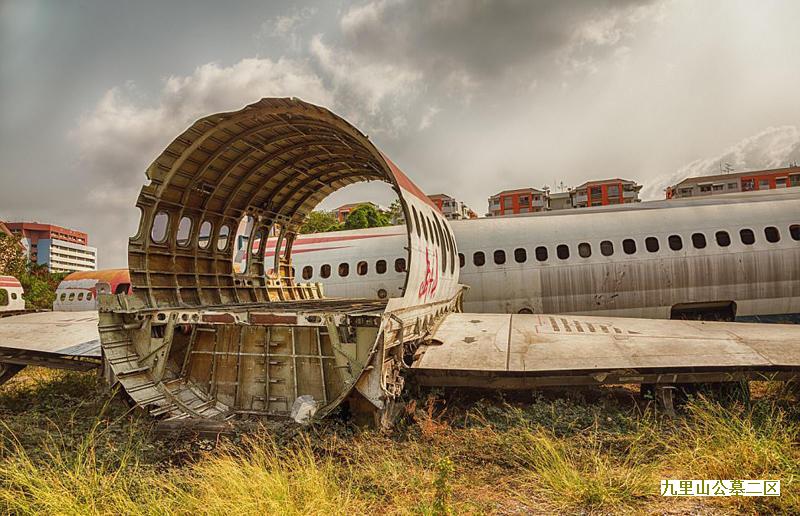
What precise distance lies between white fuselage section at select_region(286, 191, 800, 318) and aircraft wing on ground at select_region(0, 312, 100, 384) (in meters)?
8.27

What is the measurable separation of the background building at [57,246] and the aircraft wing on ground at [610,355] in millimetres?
157081

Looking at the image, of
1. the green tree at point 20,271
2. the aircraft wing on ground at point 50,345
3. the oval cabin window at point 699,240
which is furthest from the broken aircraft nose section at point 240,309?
the green tree at point 20,271

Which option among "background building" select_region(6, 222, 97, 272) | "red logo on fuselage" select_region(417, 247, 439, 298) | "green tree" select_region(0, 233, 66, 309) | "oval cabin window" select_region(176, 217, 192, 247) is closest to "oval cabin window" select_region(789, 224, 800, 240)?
"red logo on fuselage" select_region(417, 247, 439, 298)

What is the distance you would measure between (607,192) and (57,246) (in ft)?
549

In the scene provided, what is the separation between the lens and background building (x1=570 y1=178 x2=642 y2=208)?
10269 cm

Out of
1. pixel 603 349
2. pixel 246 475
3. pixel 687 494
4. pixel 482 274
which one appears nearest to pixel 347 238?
pixel 482 274

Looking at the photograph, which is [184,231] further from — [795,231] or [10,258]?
[10,258]

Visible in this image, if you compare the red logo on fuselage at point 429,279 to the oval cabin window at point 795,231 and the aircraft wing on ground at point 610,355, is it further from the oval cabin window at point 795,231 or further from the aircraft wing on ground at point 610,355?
the oval cabin window at point 795,231

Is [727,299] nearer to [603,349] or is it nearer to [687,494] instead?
[603,349]

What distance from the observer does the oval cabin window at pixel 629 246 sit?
649 inches

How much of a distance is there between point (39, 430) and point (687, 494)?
8852mm

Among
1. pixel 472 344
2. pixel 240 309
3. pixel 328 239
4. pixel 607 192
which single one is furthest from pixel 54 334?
pixel 607 192

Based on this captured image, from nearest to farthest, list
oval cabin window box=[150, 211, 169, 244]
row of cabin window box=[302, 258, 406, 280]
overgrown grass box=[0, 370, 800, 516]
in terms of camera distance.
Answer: overgrown grass box=[0, 370, 800, 516], oval cabin window box=[150, 211, 169, 244], row of cabin window box=[302, 258, 406, 280]

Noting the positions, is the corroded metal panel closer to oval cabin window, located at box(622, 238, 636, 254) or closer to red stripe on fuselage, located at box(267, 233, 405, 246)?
oval cabin window, located at box(622, 238, 636, 254)
